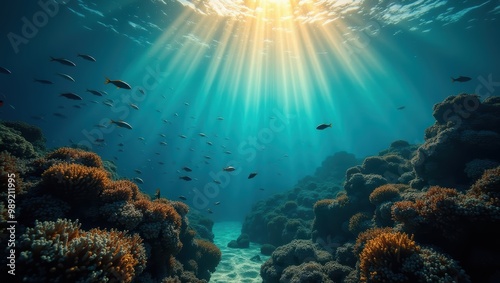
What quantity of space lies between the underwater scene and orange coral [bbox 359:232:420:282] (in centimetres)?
3

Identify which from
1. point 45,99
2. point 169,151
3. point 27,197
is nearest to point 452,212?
point 27,197

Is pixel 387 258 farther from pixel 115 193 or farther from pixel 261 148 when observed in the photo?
pixel 261 148

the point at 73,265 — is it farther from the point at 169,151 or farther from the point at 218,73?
the point at 169,151

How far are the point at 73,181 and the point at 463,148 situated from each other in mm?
12522

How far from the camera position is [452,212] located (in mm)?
5398

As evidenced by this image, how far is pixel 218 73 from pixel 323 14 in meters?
28.7

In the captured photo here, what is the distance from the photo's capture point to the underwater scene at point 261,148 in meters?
4.87

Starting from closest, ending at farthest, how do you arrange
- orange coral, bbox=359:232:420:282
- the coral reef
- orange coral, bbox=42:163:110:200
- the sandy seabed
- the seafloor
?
the seafloor, orange coral, bbox=359:232:420:282, orange coral, bbox=42:163:110:200, the coral reef, the sandy seabed

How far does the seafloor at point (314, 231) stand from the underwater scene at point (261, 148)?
0.13 ft

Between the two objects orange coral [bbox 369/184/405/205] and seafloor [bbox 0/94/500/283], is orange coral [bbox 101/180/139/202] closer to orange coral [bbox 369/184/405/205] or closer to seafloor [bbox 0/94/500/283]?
seafloor [bbox 0/94/500/283]

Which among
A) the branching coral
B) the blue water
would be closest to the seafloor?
the branching coral

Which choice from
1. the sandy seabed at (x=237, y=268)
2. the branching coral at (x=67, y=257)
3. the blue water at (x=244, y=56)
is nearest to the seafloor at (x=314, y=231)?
the branching coral at (x=67, y=257)

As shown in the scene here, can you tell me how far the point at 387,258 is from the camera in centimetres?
483

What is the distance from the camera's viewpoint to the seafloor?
376cm
